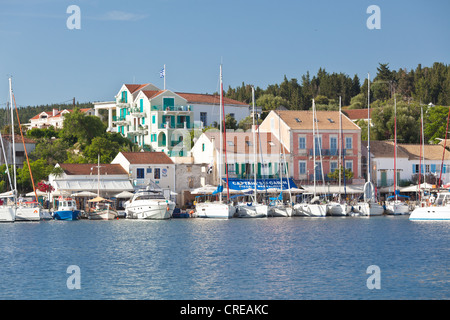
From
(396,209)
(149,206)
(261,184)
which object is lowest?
(396,209)

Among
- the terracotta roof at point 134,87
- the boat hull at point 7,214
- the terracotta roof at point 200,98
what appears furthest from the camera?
the terracotta roof at point 134,87

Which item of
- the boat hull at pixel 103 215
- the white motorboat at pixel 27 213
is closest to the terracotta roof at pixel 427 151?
the boat hull at pixel 103 215

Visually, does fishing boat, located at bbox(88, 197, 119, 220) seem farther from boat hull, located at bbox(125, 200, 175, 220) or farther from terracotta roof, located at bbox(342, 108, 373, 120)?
terracotta roof, located at bbox(342, 108, 373, 120)

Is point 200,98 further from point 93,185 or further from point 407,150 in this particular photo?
point 407,150

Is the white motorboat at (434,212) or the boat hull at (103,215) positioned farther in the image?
the boat hull at (103,215)

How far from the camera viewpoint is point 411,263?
39094mm

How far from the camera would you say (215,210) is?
69.5 m

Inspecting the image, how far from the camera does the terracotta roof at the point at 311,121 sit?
8375 cm

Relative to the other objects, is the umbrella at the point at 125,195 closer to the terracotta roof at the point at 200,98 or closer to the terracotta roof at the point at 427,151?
the terracotta roof at the point at 200,98

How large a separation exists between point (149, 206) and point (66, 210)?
797 cm

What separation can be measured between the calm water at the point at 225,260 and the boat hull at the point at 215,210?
18.0 ft

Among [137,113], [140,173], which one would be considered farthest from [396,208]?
[137,113]
